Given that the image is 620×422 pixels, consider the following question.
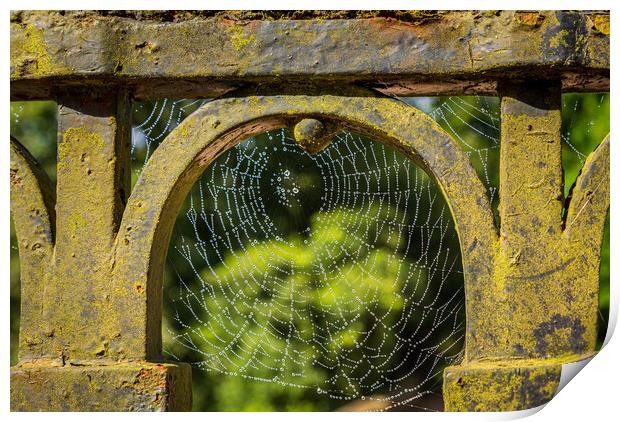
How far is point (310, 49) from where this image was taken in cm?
220

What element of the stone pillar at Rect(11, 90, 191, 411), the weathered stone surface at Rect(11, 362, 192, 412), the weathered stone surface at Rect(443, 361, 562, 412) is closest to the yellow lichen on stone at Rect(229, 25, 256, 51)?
the stone pillar at Rect(11, 90, 191, 411)

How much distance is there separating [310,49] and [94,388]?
1054 millimetres

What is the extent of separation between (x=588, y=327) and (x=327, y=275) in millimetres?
4290

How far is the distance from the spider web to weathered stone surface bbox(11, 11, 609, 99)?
12.6 ft

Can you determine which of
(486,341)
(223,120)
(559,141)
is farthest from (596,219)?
(223,120)

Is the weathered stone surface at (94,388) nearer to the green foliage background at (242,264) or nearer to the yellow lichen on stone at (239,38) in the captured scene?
the yellow lichen on stone at (239,38)

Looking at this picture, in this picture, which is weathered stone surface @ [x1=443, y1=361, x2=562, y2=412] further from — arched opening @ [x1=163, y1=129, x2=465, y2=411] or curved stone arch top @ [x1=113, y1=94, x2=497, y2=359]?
arched opening @ [x1=163, y1=129, x2=465, y2=411]

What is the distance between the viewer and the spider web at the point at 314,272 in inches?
244

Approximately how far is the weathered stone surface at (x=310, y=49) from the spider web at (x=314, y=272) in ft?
12.6

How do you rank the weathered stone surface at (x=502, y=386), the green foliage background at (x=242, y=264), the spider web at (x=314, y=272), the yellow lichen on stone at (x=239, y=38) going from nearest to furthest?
the weathered stone surface at (x=502, y=386), the yellow lichen on stone at (x=239, y=38), the green foliage background at (x=242, y=264), the spider web at (x=314, y=272)

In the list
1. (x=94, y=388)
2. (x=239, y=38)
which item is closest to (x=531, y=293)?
(x=239, y=38)

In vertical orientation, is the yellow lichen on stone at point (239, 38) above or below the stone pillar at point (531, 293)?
above

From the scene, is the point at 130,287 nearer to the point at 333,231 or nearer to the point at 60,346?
the point at 60,346

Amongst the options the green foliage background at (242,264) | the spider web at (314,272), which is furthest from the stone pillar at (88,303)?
the spider web at (314,272)
